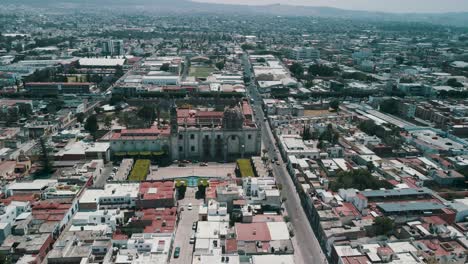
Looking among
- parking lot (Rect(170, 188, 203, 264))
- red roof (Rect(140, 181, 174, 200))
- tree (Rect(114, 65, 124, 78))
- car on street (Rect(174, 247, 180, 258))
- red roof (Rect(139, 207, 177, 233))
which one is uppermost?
tree (Rect(114, 65, 124, 78))

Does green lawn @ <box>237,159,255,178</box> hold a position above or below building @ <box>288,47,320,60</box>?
below

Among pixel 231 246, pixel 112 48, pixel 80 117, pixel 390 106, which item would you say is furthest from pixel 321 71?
pixel 231 246

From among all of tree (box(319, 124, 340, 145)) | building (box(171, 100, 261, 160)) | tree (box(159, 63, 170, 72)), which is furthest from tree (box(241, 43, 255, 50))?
building (box(171, 100, 261, 160))

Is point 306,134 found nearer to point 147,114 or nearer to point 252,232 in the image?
point 147,114

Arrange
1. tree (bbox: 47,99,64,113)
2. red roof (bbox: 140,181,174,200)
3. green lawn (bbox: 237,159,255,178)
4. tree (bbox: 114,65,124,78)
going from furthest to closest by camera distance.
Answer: tree (bbox: 114,65,124,78)
tree (bbox: 47,99,64,113)
green lawn (bbox: 237,159,255,178)
red roof (bbox: 140,181,174,200)

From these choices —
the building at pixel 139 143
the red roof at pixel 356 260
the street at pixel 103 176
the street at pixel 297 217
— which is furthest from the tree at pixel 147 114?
the red roof at pixel 356 260

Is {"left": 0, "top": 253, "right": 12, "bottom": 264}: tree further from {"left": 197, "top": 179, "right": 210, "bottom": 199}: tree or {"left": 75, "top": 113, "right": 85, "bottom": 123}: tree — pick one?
{"left": 75, "top": 113, "right": 85, "bottom": 123}: tree
